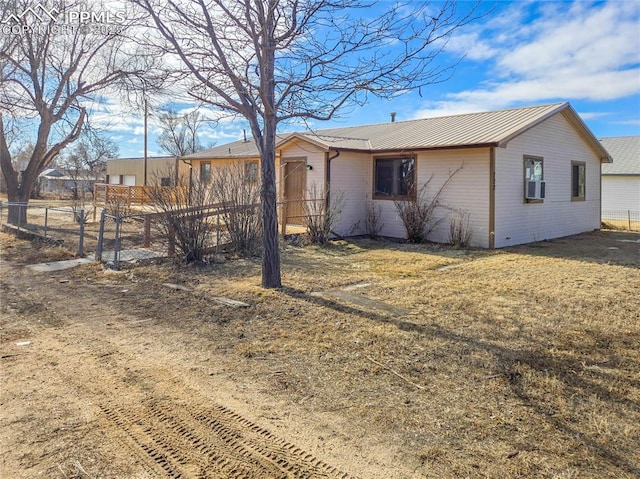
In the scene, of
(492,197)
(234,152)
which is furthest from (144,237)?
(234,152)

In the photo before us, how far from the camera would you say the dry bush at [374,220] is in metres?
13.4

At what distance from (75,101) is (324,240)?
9705mm

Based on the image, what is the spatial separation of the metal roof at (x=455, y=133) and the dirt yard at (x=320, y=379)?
17.1ft

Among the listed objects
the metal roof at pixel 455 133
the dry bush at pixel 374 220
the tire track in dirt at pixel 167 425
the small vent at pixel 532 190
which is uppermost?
the metal roof at pixel 455 133

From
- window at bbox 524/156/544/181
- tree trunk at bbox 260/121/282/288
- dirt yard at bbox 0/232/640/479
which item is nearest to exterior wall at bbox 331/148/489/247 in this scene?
window at bbox 524/156/544/181

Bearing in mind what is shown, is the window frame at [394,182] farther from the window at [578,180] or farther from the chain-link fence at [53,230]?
the chain-link fence at [53,230]

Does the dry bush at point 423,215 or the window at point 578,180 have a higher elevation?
the window at point 578,180

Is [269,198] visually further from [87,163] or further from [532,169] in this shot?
[87,163]

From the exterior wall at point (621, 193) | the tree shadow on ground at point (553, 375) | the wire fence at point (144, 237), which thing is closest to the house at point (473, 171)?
the wire fence at point (144, 237)

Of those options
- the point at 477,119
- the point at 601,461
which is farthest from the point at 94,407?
the point at 477,119

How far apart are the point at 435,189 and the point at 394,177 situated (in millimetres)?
1445

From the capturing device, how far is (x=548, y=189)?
13453 millimetres

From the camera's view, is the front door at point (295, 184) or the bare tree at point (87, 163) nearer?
the front door at point (295, 184)

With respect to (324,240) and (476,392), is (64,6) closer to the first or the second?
(324,240)
